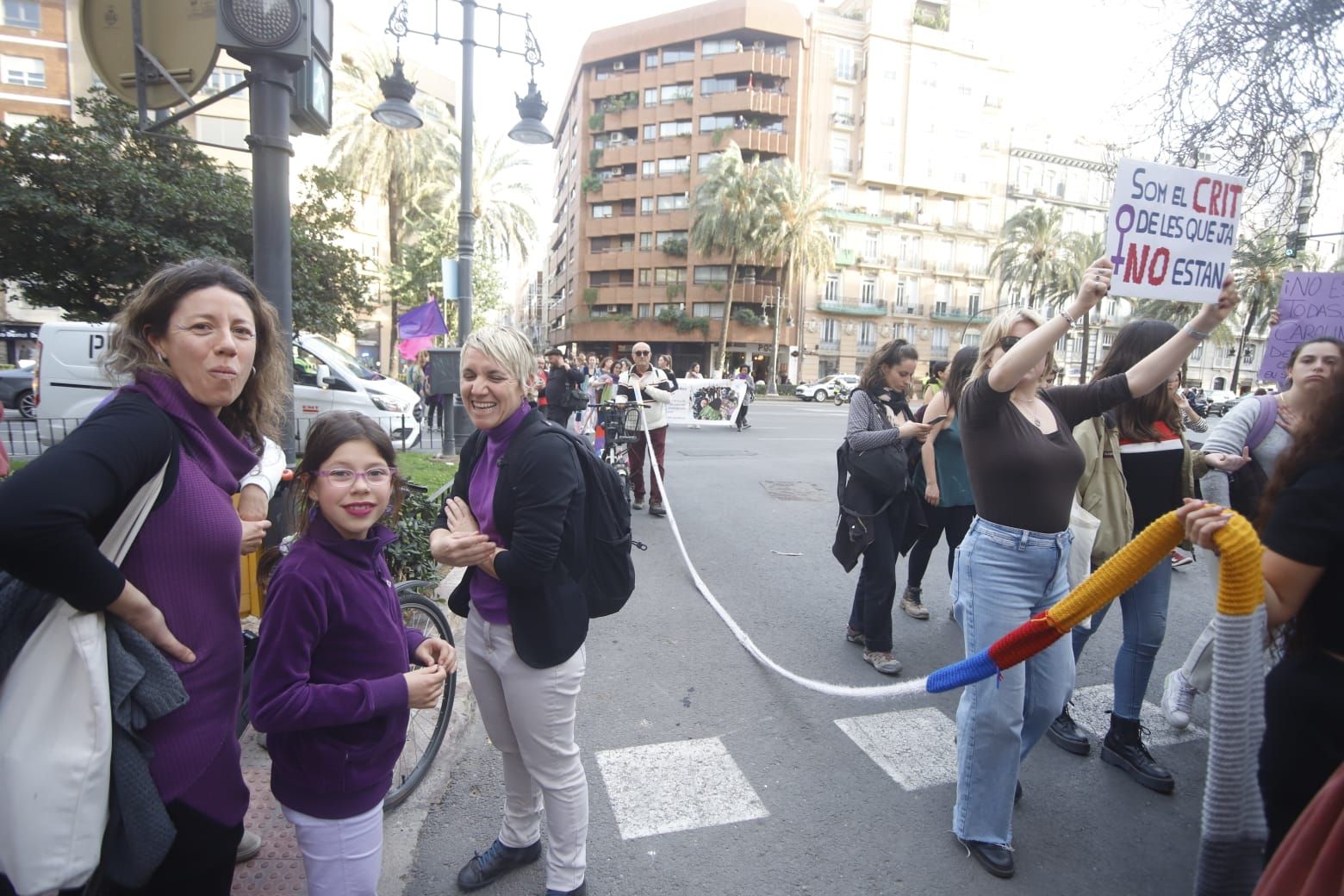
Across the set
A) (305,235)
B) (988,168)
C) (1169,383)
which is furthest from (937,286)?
(1169,383)

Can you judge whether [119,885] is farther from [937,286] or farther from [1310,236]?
[937,286]

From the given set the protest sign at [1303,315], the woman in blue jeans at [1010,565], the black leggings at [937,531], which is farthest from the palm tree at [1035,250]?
the woman in blue jeans at [1010,565]

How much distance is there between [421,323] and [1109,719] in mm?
10524

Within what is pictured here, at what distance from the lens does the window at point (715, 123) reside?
50.0 meters

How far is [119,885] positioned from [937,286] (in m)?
60.4

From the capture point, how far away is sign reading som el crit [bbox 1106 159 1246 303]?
293cm

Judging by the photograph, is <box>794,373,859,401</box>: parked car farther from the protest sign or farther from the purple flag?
the protest sign

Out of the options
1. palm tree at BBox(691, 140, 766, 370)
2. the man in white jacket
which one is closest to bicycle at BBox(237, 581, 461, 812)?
the man in white jacket

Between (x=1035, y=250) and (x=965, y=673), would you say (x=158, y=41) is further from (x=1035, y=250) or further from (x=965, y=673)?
(x=1035, y=250)

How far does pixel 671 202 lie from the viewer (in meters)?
52.3

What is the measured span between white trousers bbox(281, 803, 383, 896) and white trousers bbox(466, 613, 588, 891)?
0.55m

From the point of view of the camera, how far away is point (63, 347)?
33.4ft

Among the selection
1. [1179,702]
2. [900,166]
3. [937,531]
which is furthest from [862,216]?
[1179,702]

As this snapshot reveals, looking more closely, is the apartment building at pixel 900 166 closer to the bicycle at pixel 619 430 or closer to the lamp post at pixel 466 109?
the lamp post at pixel 466 109
